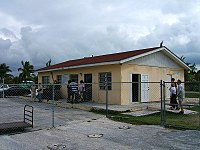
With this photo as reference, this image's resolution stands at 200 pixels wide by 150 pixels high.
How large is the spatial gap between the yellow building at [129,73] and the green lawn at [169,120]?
348 cm

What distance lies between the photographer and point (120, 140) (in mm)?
7957

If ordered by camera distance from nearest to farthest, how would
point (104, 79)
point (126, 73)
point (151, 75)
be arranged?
point (126, 73)
point (104, 79)
point (151, 75)

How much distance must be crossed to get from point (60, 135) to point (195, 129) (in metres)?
4.76

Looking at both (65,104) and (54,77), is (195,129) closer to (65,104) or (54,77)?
(65,104)

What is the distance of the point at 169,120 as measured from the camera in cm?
1171

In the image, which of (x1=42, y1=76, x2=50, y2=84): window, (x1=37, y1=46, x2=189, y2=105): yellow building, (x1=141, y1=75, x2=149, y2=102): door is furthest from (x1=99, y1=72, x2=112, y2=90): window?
(x1=42, y1=76, x2=50, y2=84): window

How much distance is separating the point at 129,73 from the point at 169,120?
642cm

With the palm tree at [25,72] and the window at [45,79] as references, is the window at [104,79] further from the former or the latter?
the palm tree at [25,72]

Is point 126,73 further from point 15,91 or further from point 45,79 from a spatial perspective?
point 15,91

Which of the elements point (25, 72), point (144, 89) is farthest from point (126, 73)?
point (25, 72)

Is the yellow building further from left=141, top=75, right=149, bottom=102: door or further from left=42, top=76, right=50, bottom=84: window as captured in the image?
left=42, top=76, right=50, bottom=84: window

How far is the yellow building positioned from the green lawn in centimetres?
348

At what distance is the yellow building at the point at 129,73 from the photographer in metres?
17.3

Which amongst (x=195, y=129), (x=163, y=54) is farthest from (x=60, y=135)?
(x=163, y=54)
